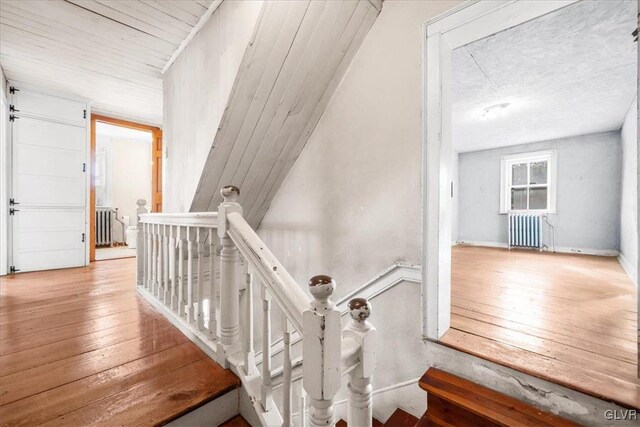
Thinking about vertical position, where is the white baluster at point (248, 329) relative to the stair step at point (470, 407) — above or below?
above

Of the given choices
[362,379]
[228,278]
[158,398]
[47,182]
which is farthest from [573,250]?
[47,182]

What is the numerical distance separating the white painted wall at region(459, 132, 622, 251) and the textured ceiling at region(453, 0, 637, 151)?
43cm

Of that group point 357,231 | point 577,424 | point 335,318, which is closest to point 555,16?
point 357,231

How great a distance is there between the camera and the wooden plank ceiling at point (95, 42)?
6.99 feet

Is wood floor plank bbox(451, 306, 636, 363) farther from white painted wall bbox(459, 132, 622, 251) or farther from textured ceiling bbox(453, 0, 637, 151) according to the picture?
white painted wall bbox(459, 132, 622, 251)

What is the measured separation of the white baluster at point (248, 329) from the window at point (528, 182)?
6.16m

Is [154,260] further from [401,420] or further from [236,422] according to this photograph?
[401,420]

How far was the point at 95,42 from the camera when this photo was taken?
2.55 meters

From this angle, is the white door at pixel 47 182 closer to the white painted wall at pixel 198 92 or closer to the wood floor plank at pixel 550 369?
the white painted wall at pixel 198 92

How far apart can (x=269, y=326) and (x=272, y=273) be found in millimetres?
231

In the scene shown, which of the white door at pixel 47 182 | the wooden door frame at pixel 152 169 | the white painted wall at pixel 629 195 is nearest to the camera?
the white painted wall at pixel 629 195

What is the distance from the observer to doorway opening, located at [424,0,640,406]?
4.69 feet

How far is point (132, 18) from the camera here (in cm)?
224

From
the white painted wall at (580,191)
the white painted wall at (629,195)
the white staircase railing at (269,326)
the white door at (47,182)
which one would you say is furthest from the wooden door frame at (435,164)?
the white painted wall at (580,191)
